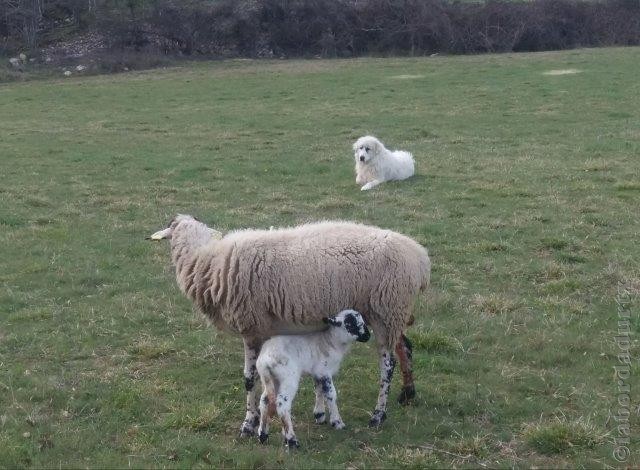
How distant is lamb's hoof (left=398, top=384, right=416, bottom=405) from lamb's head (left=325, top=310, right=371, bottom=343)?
0.92 metres

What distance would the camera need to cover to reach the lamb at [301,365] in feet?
18.5

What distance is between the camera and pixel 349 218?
1282 centimetres

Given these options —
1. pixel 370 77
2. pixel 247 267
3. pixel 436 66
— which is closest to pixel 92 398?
pixel 247 267

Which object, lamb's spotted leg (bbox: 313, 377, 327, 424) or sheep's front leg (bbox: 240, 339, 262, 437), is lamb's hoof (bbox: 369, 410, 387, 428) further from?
sheep's front leg (bbox: 240, 339, 262, 437)

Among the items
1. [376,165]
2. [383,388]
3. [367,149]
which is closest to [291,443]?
[383,388]

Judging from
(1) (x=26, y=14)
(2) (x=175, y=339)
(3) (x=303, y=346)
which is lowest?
(2) (x=175, y=339)

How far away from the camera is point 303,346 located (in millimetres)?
5867

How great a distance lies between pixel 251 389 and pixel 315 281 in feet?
3.31

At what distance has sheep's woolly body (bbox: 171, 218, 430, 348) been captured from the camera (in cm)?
612

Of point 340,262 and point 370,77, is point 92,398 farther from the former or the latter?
point 370,77

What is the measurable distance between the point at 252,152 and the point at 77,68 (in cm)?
2520

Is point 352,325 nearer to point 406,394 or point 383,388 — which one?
point 383,388

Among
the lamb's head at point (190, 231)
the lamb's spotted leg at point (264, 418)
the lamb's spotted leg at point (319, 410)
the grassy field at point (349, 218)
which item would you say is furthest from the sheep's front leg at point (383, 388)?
the lamb's head at point (190, 231)

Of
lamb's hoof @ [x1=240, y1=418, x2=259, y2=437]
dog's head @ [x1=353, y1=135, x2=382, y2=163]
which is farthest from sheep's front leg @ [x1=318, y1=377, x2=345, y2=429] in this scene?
dog's head @ [x1=353, y1=135, x2=382, y2=163]
